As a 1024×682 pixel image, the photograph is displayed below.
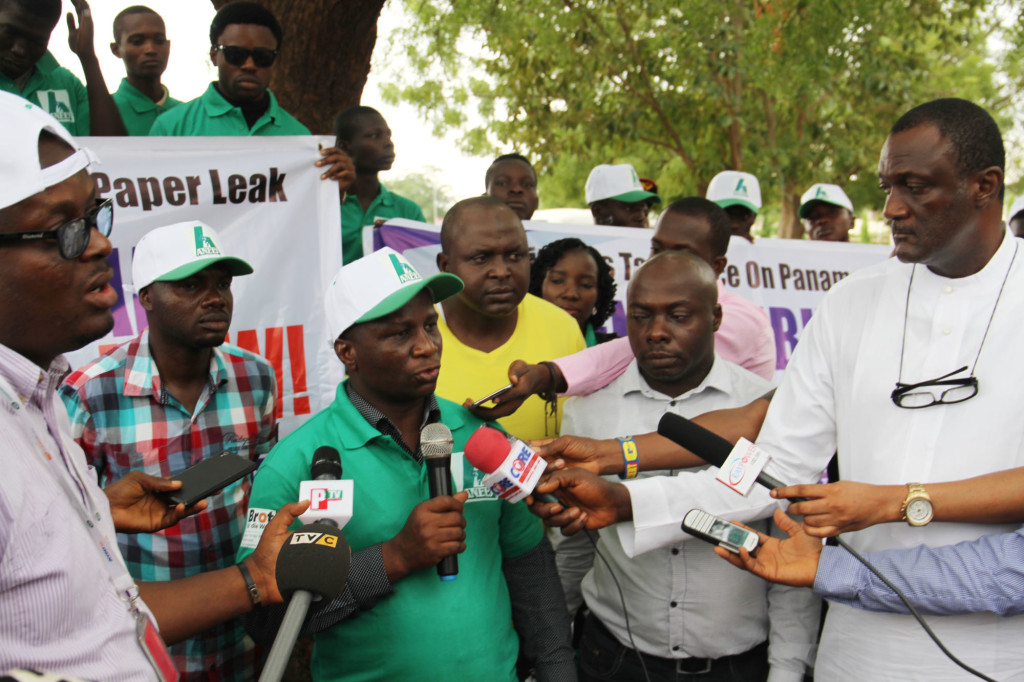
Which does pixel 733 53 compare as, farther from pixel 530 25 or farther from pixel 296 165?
pixel 296 165

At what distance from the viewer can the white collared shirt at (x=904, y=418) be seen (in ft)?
8.16

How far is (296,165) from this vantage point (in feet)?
17.7

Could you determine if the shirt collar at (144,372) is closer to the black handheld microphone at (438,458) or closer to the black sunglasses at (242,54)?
the black handheld microphone at (438,458)

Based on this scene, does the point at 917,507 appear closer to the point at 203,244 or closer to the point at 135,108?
the point at 203,244

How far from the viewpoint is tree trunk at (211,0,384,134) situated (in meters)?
6.80

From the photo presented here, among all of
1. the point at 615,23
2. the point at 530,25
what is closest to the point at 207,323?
the point at 530,25

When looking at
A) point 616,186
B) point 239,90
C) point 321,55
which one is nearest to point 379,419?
point 239,90

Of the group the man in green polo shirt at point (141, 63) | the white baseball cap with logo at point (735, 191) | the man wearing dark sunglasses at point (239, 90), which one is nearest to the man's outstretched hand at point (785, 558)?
the man wearing dark sunglasses at point (239, 90)

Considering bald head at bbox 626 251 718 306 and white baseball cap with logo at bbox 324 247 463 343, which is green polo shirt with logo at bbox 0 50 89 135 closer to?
white baseball cap with logo at bbox 324 247 463 343

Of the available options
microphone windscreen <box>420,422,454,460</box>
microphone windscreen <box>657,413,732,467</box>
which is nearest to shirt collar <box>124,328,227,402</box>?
microphone windscreen <box>420,422,454,460</box>

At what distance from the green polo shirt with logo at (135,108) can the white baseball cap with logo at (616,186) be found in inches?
128

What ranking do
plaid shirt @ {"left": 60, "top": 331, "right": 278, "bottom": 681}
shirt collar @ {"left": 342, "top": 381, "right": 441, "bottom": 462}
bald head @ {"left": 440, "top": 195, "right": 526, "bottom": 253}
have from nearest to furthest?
shirt collar @ {"left": 342, "top": 381, "right": 441, "bottom": 462}
plaid shirt @ {"left": 60, "top": 331, "right": 278, "bottom": 681}
bald head @ {"left": 440, "top": 195, "right": 526, "bottom": 253}

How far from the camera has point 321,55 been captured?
7000 mm

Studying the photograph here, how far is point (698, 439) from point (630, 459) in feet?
2.07
